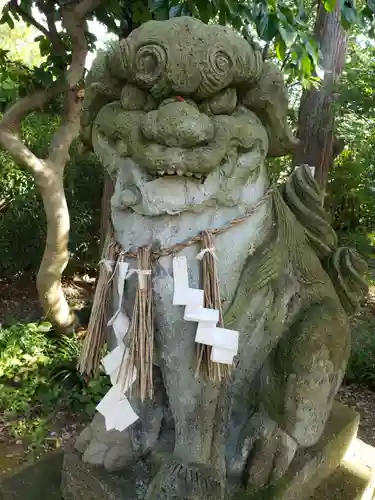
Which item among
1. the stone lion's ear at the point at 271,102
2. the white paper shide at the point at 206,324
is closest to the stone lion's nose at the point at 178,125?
Result: the stone lion's ear at the point at 271,102

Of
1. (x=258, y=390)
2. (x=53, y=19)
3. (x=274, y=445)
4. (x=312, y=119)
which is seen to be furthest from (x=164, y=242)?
(x=312, y=119)

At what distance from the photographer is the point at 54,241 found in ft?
8.80

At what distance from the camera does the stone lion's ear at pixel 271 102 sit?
3.13ft

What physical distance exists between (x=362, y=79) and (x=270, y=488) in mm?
2600

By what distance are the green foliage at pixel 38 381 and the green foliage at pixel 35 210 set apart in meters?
1.09

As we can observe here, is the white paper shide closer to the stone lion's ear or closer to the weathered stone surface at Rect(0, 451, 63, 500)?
the stone lion's ear

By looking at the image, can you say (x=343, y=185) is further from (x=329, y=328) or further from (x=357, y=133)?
(x=329, y=328)

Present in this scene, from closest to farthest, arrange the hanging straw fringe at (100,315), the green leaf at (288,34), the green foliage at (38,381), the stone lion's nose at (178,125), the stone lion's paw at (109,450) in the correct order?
the stone lion's nose at (178,125) < the hanging straw fringe at (100,315) < the stone lion's paw at (109,450) < the green leaf at (288,34) < the green foliage at (38,381)

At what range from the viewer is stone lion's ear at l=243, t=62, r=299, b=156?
95 cm

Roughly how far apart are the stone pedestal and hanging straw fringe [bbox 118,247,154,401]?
270 millimetres

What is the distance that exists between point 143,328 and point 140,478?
1.30ft

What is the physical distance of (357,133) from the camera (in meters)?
3.24

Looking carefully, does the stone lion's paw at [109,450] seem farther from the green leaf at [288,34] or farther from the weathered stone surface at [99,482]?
the green leaf at [288,34]

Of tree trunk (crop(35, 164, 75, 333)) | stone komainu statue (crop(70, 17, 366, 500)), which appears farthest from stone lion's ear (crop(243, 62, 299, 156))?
A: tree trunk (crop(35, 164, 75, 333))
